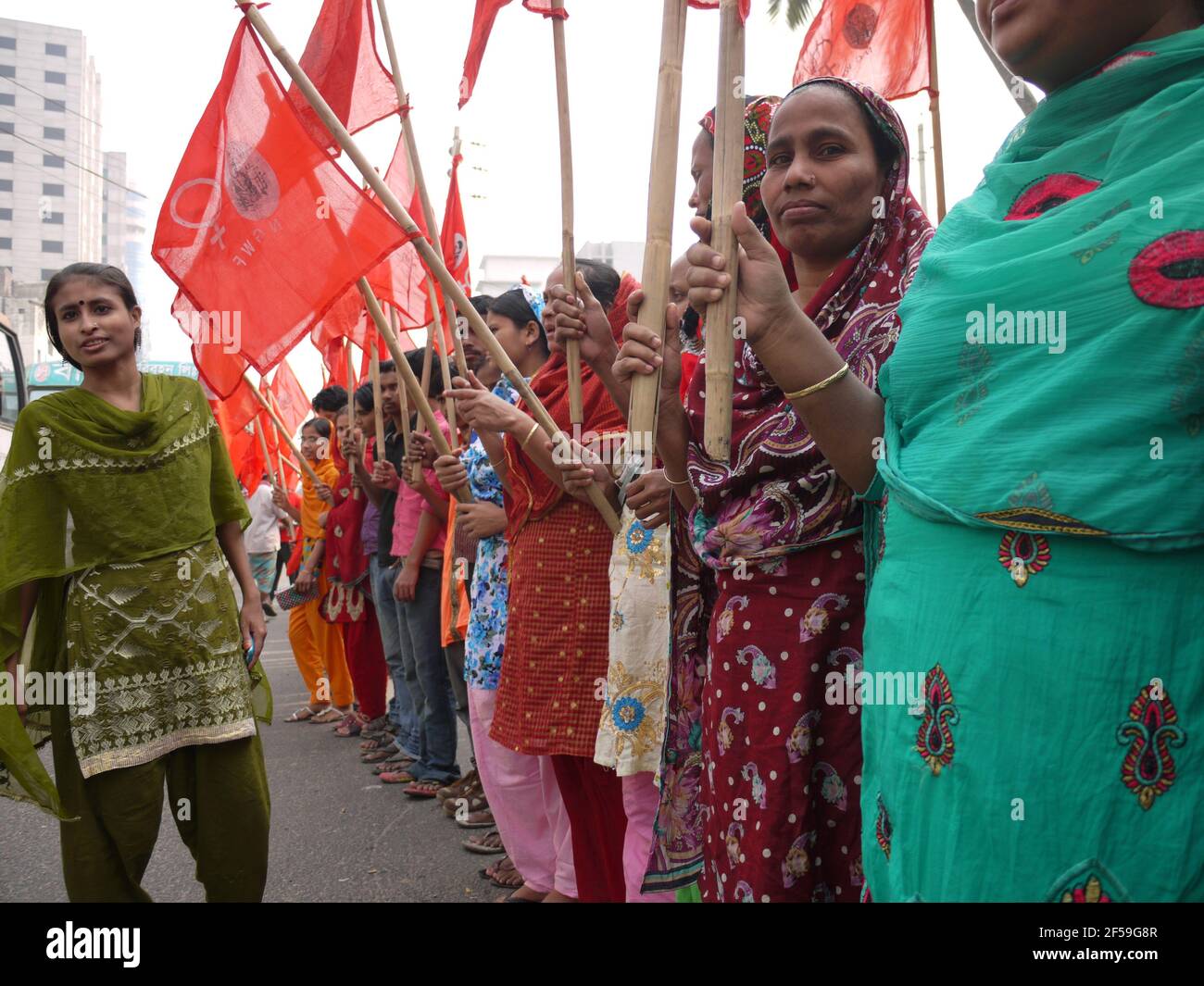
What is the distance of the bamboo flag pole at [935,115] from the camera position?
279 centimetres

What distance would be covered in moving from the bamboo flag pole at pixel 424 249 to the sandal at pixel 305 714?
5.22 metres

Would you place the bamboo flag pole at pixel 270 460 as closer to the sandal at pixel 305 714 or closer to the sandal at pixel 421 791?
the sandal at pixel 305 714

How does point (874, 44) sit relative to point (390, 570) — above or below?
above

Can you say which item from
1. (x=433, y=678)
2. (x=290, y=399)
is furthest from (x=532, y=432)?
(x=290, y=399)

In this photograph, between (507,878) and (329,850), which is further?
(329,850)

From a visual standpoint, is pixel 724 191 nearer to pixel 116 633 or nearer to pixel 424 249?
pixel 424 249

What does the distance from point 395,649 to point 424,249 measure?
3591mm

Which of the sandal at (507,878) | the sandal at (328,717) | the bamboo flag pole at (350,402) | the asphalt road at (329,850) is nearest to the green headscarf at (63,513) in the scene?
the asphalt road at (329,850)

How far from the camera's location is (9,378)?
22.9 ft

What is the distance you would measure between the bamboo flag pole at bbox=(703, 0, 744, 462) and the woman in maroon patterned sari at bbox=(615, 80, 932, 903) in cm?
20

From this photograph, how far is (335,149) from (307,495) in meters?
4.26
